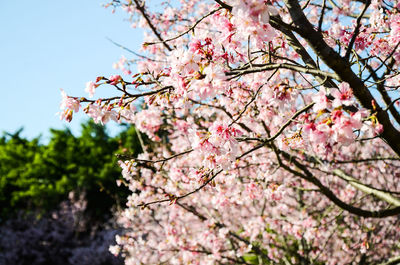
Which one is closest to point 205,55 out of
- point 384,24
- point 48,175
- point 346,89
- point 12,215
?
point 346,89

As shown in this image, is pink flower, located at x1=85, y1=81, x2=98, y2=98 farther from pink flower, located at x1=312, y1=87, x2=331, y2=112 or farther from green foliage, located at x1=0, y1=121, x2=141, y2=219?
green foliage, located at x1=0, y1=121, x2=141, y2=219

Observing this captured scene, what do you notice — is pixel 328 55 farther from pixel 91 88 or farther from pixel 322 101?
pixel 91 88

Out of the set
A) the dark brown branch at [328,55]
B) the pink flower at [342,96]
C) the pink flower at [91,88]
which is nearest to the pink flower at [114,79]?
the pink flower at [91,88]

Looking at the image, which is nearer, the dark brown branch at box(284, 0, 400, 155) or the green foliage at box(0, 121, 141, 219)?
the dark brown branch at box(284, 0, 400, 155)

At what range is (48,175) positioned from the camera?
59.0 feet

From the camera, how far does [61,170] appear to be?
18453mm

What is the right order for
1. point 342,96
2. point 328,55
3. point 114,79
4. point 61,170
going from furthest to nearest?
point 61,170
point 114,79
point 328,55
point 342,96

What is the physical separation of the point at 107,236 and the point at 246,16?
494 inches

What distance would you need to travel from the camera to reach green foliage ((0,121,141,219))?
53.9 feet

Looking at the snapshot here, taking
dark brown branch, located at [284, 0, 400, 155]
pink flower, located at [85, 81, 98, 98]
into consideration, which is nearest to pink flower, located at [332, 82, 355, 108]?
dark brown branch, located at [284, 0, 400, 155]

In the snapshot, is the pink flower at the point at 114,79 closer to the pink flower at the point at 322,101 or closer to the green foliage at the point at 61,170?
the pink flower at the point at 322,101

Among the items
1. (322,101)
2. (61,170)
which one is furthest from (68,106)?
(61,170)

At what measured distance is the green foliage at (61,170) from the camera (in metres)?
16.4

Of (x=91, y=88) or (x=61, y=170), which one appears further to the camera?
(x=61, y=170)
